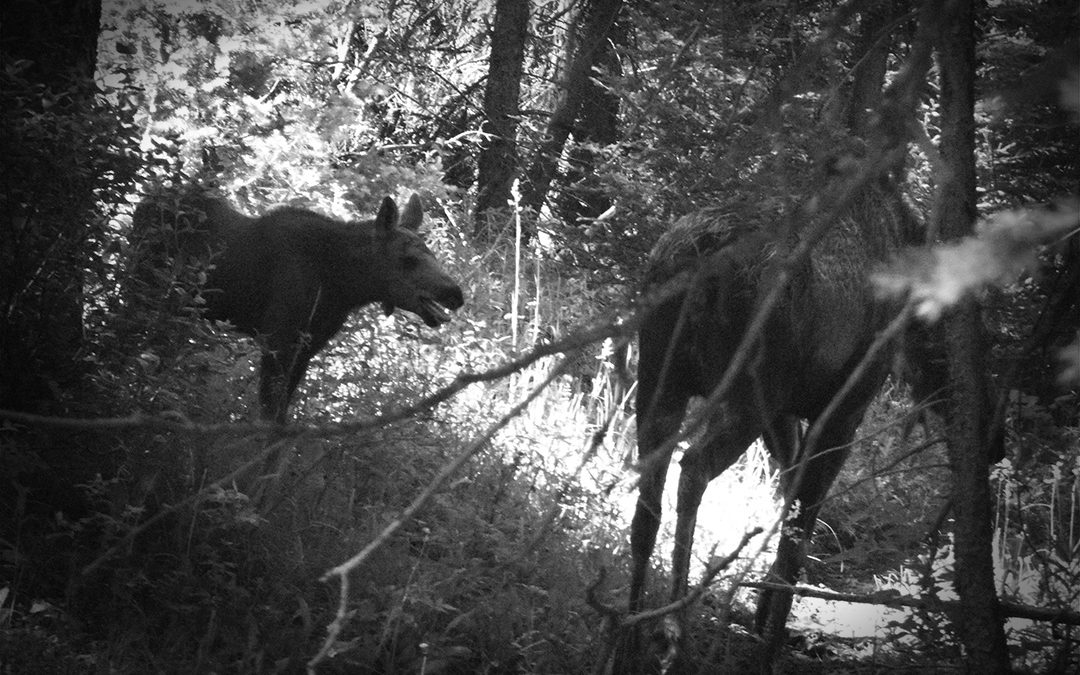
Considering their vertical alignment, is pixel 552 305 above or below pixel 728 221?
above

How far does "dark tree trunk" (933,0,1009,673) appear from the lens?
2480 mm

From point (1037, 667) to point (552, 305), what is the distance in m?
5.67

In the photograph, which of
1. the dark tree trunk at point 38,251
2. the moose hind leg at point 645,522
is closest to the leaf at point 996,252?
the moose hind leg at point 645,522

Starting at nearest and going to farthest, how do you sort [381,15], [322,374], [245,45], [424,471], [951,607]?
[951,607] < [424,471] < [322,374] < [245,45] < [381,15]

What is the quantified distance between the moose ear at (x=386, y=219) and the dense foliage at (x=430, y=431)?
0.81 meters

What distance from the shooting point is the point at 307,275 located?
6.55 meters

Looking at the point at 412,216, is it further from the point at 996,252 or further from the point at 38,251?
the point at 996,252

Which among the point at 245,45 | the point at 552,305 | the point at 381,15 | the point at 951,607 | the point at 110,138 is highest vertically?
the point at 381,15

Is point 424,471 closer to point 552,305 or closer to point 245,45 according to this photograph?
point 552,305

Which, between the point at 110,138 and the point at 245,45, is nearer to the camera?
the point at 110,138

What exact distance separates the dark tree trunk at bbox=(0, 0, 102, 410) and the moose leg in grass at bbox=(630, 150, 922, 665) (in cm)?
245

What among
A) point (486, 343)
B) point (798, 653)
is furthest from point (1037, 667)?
point (486, 343)

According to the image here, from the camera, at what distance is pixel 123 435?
4371 mm

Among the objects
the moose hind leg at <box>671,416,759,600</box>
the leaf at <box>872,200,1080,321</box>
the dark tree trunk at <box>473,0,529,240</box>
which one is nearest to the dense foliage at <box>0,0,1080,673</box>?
the leaf at <box>872,200,1080,321</box>
